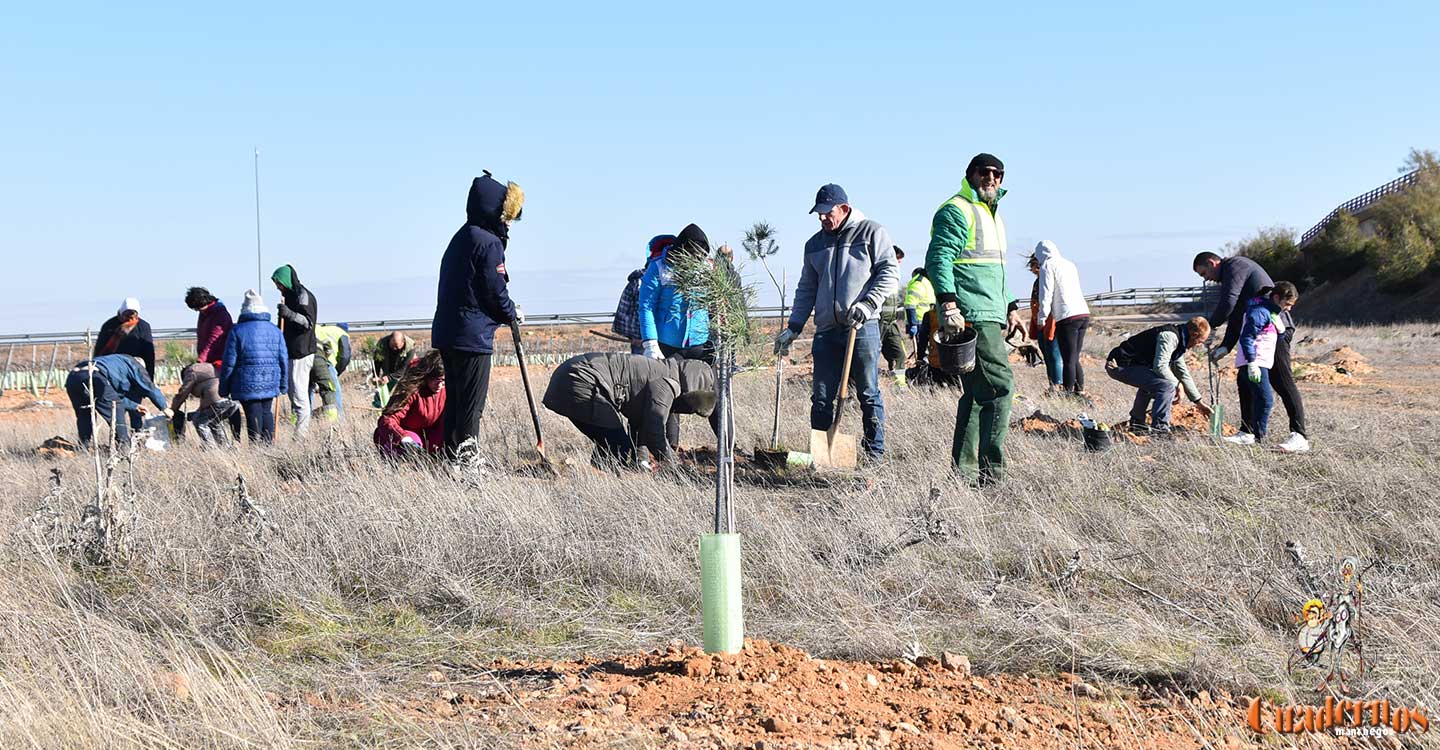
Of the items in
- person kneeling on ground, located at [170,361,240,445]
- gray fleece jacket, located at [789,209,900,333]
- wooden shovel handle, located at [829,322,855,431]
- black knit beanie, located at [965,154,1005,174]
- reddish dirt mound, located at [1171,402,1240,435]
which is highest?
black knit beanie, located at [965,154,1005,174]

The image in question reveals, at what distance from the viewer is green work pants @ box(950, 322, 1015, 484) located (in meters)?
6.48

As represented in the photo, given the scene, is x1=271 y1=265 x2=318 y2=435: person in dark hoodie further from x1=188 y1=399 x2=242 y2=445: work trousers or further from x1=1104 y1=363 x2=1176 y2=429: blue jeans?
x1=1104 y1=363 x2=1176 y2=429: blue jeans

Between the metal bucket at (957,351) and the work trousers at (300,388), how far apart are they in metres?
5.94

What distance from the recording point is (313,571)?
5141 millimetres

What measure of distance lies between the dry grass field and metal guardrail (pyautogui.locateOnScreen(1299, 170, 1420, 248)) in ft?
148

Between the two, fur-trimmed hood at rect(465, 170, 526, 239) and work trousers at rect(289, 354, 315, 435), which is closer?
fur-trimmed hood at rect(465, 170, 526, 239)

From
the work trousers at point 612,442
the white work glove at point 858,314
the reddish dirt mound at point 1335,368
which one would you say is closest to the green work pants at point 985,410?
the white work glove at point 858,314

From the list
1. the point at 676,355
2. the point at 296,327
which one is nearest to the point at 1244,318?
the point at 676,355

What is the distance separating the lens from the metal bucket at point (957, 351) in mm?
6285

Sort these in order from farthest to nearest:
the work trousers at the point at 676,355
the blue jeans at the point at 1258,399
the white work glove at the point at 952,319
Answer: the blue jeans at the point at 1258,399 → the work trousers at the point at 676,355 → the white work glove at the point at 952,319

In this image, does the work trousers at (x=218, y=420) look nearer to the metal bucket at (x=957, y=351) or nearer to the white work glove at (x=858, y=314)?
the white work glove at (x=858, y=314)

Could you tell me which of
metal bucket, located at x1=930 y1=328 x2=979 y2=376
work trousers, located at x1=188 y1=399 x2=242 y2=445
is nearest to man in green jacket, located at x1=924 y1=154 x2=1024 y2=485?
metal bucket, located at x1=930 y1=328 x2=979 y2=376

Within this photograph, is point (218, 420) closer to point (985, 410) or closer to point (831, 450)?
point (831, 450)

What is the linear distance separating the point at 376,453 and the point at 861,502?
119 inches
